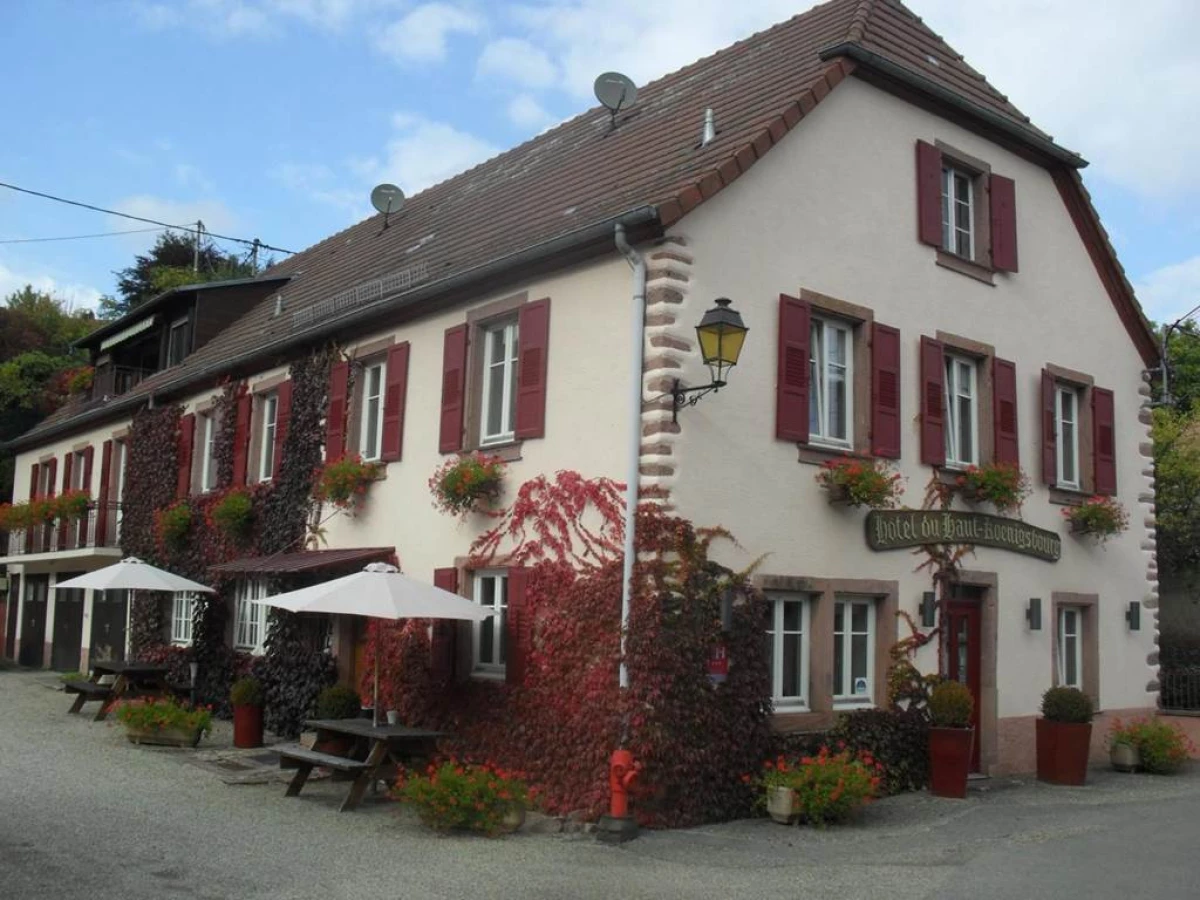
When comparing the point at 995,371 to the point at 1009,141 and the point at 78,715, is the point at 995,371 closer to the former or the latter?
the point at 1009,141

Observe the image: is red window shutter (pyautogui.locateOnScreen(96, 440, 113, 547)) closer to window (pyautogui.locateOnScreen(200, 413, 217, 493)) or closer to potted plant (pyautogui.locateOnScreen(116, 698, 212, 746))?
window (pyautogui.locateOnScreen(200, 413, 217, 493))

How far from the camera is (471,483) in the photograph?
41.5ft

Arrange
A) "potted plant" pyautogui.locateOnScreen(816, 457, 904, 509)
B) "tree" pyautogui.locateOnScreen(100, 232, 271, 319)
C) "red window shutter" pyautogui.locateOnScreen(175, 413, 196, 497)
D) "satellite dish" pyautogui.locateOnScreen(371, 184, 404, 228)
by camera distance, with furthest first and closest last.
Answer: "tree" pyautogui.locateOnScreen(100, 232, 271, 319)
"satellite dish" pyautogui.locateOnScreen(371, 184, 404, 228)
"red window shutter" pyautogui.locateOnScreen(175, 413, 196, 497)
"potted plant" pyautogui.locateOnScreen(816, 457, 904, 509)

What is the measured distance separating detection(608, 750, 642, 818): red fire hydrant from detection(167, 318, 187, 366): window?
16000mm

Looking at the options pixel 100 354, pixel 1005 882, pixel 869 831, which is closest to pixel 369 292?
pixel 869 831

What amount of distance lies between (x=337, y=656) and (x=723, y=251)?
23.5 ft

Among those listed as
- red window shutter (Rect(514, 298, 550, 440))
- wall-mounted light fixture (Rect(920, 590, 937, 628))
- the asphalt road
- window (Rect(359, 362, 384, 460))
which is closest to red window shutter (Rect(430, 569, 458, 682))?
the asphalt road

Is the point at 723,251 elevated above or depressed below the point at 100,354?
below

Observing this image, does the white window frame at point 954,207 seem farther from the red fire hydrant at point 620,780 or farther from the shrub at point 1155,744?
the red fire hydrant at point 620,780

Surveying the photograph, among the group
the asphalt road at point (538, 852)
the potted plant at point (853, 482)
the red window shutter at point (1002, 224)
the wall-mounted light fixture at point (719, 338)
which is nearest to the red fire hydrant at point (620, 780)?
the asphalt road at point (538, 852)

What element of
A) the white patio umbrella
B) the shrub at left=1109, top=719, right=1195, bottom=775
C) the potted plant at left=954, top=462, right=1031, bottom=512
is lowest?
the shrub at left=1109, top=719, right=1195, bottom=775

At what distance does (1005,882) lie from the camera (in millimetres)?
8703

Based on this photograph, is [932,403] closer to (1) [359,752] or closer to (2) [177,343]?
(1) [359,752]

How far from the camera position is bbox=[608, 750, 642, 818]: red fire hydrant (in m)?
10.3
